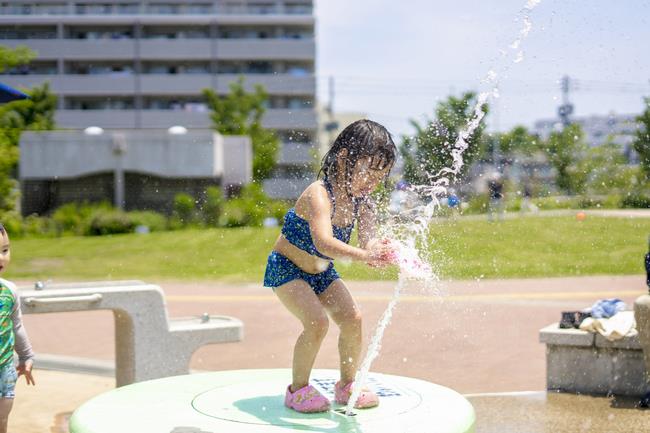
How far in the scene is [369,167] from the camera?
391 cm

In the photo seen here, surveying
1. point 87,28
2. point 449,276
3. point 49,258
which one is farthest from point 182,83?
point 449,276

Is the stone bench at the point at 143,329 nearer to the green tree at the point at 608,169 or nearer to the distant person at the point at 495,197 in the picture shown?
the distant person at the point at 495,197

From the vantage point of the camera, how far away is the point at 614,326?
6.10 meters

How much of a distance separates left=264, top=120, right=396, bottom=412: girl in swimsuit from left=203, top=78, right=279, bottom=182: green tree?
1485 inches

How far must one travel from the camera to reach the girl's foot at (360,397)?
13.9 ft

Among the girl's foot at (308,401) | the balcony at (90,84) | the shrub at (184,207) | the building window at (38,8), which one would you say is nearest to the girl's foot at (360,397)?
the girl's foot at (308,401)

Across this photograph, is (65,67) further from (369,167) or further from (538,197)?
(369,167)

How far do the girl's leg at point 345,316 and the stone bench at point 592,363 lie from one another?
2.61 meters

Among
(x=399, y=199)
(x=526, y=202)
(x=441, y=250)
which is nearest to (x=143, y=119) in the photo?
(x=526, y=202)

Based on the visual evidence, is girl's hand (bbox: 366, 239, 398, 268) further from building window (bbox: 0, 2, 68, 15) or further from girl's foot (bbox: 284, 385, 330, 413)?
building window (bbox: 0, 2, 68, 15)

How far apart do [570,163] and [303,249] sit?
27.5 meters

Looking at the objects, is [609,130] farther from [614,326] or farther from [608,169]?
[614,326]

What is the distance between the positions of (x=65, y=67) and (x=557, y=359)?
185ft

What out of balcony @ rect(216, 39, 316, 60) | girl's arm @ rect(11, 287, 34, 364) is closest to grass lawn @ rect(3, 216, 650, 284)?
girl's arm @ rect(11, 287, 34, 364)
